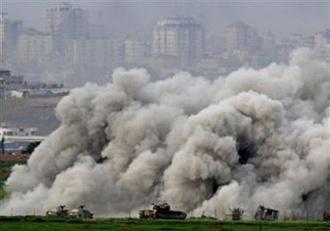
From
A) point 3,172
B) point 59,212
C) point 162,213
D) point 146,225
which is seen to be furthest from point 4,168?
point 146,225

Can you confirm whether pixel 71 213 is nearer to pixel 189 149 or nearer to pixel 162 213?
pixel 162 213

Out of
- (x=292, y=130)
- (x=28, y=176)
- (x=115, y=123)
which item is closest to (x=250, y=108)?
(x=292, y=130)

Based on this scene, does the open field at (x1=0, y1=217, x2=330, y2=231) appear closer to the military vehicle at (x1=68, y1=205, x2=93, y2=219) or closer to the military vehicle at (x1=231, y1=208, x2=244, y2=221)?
the military vehicle at (x1=231, y1=208, x2=244, y2=221)

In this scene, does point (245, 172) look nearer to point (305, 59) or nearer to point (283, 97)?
point (283, 97)

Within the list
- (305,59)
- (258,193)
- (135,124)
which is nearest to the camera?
(258,193)

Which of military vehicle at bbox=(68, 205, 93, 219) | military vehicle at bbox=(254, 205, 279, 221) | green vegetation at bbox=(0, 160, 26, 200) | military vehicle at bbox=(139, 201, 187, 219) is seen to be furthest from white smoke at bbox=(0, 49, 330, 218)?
green vegetation at bbox=(0, 160, 26, 200)

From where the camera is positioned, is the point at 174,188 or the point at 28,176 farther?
the point at 28,176
